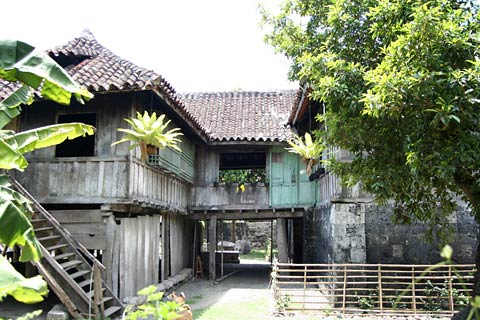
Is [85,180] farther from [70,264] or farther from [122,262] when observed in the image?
[122,262]

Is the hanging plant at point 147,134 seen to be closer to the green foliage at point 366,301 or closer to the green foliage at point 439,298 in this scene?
the green foliage at point 366,301

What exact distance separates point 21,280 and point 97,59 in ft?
25.9

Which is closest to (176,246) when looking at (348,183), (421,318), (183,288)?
(183,288)

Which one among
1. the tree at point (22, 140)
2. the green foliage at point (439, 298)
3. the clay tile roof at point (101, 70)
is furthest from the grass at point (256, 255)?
the tree at point (22, 140)

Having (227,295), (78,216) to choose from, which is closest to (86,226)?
(78,216)

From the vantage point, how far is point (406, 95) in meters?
4.81

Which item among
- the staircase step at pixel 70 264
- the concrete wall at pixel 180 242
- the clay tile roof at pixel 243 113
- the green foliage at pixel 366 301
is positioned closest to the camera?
the staircase step at pixel 70 264

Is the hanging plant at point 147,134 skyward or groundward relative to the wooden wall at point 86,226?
skyward

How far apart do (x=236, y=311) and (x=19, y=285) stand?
7.11 meters

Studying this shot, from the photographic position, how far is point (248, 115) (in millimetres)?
15906

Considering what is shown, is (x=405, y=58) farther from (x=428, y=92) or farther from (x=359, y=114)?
(x=359, y=114)

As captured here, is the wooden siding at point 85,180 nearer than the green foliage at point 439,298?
Yes

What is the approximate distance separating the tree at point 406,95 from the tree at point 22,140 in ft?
11.1

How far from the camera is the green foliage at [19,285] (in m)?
2.92
